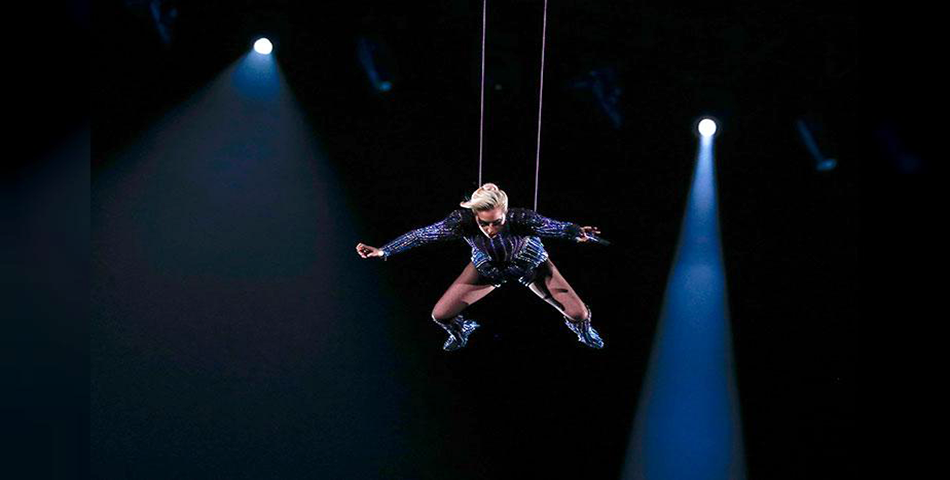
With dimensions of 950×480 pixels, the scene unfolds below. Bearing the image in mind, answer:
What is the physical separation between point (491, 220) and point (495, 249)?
0.71 ft

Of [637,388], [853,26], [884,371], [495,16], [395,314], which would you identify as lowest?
[884,371]

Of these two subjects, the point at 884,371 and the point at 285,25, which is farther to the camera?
the point at 285,25

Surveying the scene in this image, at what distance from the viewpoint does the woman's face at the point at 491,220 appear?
466cm

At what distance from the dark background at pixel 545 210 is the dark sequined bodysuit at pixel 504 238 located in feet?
3.71

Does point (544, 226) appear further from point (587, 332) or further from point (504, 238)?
point (587, 332)

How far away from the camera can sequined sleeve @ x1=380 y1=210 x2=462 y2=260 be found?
487cm

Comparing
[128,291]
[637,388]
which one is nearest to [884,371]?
[637,388]

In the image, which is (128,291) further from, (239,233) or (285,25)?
(285,25)

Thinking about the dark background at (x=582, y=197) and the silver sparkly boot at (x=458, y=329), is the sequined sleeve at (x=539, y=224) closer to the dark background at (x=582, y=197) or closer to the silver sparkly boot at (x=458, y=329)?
the silver sparkly boot at (x=458, y=329)

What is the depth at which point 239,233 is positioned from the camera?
5836 mm

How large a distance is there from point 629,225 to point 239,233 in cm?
235

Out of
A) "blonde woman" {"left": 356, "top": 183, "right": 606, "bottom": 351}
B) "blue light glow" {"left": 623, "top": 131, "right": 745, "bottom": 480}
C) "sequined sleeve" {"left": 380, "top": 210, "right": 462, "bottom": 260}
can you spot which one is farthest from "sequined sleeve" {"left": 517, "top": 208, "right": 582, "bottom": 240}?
"blue light glow" {"left": 623, "top": 131, "right": 745, "bottom": 480}

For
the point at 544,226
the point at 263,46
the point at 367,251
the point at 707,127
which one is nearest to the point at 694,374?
the point at 707,127

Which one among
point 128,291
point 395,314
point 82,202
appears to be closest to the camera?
point 82,202
